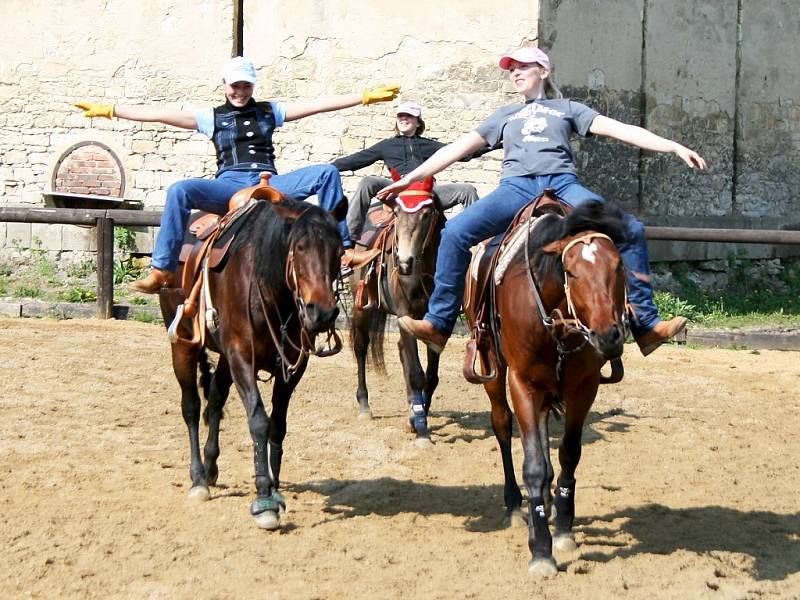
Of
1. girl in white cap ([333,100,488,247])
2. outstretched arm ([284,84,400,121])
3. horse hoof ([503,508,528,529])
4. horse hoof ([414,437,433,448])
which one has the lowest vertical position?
horse hoof ([414,437,433,448])

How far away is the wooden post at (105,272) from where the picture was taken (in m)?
14.0

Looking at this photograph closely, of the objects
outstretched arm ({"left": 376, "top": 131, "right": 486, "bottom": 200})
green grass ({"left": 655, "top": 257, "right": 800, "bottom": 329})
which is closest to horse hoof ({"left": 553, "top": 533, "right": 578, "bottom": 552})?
outstretched arm ({"left": 376, "top": 131, "right": 486, "bottom": 200})

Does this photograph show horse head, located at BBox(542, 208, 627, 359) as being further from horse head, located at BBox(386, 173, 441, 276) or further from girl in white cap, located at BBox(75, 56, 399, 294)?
horse head, located at BBox(386, 173, 441, 276)

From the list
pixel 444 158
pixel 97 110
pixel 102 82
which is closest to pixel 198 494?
pixel 444 158

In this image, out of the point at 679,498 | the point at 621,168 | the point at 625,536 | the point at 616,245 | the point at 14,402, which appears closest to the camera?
the point at 616,245

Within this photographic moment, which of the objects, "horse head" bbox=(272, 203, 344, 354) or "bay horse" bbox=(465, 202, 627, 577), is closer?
"bay horse" bbox=(465, 202, 627, 577)

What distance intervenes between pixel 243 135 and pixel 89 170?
9.81 m

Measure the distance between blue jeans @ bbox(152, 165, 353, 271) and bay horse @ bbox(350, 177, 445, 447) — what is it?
1.87 metres

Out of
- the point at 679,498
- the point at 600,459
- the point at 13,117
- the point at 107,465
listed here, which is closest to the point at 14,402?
the point at 107,465

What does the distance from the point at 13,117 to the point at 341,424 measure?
31.3 ft

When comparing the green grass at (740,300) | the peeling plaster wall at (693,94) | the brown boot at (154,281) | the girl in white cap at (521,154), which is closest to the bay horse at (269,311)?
the brown boot at (154,281)

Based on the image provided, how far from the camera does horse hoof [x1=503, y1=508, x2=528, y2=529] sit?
6734 mm

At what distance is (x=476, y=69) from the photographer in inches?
653

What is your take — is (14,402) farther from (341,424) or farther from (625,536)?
(625,536)
